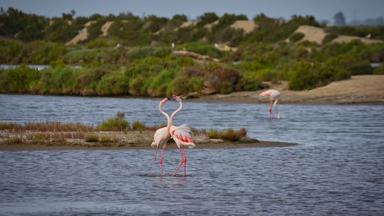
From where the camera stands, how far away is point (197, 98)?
44.8 metres

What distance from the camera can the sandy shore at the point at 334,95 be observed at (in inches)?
1624

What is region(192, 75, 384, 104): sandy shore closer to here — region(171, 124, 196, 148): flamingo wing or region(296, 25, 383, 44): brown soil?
region(171, 124, 196, 148): flamingo wing

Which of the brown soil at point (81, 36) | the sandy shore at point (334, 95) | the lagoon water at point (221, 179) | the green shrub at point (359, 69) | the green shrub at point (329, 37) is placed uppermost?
the brown soil at point (81, 36)

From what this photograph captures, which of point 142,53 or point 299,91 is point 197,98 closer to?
point 299,91

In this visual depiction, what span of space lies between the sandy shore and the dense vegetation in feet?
2.78

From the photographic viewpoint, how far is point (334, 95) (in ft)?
139

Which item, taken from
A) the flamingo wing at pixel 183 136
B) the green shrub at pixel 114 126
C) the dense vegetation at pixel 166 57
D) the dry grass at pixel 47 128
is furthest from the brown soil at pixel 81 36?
the flamingo wing at pixel 183 136

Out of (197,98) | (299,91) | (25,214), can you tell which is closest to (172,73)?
(197,98)

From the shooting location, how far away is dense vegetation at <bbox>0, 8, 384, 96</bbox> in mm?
45656

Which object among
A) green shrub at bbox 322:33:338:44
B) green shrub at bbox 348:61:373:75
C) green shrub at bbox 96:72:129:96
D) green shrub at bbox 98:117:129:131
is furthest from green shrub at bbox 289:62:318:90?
green shrub at bbox 322:33:338:44

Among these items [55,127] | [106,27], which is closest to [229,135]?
[55,127]

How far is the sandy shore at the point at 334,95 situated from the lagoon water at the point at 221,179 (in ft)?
31.6

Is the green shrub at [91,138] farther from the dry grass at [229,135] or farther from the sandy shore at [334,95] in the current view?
the sandy shore at [334,95]

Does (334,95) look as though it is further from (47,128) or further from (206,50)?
(206,50)
